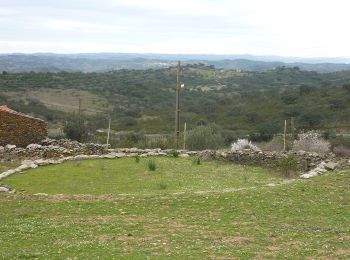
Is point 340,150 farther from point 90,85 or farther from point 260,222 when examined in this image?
point 90,85

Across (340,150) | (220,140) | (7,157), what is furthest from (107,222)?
(220,140)

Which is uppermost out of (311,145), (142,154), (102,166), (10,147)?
(102,166)

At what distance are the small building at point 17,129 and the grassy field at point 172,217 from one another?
323 inches

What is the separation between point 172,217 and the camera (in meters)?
13.9

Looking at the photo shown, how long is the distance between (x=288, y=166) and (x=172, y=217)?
10.8 m

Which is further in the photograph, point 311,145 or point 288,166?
point 311,145

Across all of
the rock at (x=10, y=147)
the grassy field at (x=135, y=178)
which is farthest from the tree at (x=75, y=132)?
the grassy field at (x=135, y=178)

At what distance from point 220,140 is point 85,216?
24120 mm

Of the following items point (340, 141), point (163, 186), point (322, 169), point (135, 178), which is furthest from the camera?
point (340, 141)

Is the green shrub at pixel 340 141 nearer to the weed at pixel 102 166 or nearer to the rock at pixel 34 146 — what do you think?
the weed at pixel 102 166

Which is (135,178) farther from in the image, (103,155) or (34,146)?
(34,146)

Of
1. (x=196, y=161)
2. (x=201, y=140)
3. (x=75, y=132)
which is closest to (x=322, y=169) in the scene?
(x=196, y=161)

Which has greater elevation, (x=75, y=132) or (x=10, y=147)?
(x=10, y=147)

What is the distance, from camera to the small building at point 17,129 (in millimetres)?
28844
